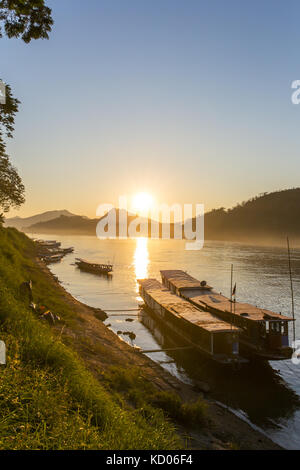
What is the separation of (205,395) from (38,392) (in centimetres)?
1544

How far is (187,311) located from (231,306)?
5506 millimetres

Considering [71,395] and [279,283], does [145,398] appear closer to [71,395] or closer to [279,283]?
[71,395]

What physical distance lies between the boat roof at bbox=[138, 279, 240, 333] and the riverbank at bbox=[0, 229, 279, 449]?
632cm

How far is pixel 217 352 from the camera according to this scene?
24.2m

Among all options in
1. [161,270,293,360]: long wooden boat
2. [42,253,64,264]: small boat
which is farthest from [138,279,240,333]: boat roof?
[42,253,64,264]: small boat

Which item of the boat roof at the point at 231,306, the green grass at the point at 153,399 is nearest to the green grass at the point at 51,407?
the green grass at the point at 153,399

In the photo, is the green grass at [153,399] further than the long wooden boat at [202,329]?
No

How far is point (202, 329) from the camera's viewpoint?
24812 millimetres

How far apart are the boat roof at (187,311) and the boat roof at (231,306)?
136 cm

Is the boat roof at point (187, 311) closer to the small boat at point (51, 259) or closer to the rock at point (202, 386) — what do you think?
the rock at point (202, 386)

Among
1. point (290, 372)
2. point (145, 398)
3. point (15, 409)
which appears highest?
point (15, 409)

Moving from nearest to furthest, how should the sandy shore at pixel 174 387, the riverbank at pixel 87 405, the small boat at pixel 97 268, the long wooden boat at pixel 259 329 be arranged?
1. the riverbank at pixel 87 405
2. the sandy shore at pixel 174 387
3. the long wooden boat at pixel 259 329
4. the small boat at pixel 97 268

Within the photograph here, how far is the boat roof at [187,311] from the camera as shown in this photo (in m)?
24.1

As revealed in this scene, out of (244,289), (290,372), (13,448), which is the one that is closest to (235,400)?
(290,372)
